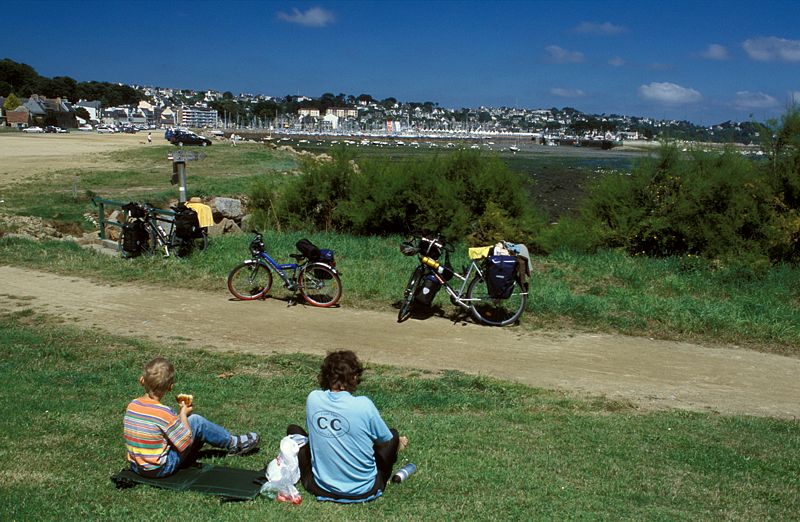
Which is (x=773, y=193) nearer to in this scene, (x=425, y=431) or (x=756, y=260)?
(x=756, y=260)

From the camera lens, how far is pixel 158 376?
5.31 m

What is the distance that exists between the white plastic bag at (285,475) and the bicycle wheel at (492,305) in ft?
18.6

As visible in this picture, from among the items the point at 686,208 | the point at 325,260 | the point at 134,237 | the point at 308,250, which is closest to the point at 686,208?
the point at 686,208

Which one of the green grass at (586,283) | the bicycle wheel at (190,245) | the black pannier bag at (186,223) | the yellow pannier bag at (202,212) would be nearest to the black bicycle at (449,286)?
the green grass at (586,283)

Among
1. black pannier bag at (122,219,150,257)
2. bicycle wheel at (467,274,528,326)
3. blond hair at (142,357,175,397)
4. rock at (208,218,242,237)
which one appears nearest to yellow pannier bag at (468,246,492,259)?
bicycle wheel at (467,274,528,326)

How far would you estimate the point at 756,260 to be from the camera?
13.9m

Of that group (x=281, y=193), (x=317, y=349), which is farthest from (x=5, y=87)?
(x=317, y=349)

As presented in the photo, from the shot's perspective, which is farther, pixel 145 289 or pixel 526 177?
pixel 526 177

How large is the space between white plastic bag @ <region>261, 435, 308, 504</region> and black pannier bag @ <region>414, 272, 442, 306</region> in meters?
5.47

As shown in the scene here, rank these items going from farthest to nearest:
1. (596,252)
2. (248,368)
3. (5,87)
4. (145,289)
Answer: (5,87)
(596,252)
(145,289)
(248,368)

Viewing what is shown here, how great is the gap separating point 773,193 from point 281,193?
10.4 m

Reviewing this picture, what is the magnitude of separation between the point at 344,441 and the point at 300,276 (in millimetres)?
6628

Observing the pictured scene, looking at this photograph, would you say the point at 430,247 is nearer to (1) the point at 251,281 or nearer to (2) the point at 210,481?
(1) the point at 251,281

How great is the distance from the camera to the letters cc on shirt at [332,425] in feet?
16.5
